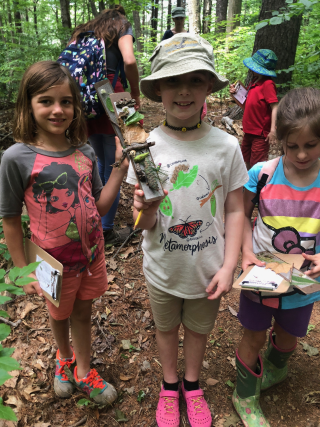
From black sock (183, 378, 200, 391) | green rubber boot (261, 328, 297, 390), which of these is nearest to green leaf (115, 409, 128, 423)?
black sock (183, 378, 200, 391)

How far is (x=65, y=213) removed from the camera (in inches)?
63.3

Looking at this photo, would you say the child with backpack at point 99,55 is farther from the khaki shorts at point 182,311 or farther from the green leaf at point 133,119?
the khaki shorts at point 182,311

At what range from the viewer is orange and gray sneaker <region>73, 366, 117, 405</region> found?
2.06 meters

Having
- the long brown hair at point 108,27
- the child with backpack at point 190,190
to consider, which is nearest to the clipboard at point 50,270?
the child with backpack at point 190,190

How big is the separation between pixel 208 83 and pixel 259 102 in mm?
3080

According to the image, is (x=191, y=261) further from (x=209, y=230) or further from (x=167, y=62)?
(x=167, y=62)

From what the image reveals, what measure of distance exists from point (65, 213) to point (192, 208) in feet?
2.38

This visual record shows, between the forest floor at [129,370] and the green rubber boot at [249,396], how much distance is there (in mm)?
128

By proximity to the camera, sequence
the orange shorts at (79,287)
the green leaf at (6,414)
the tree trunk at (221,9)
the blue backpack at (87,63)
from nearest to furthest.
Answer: the green leaf at (6,414)
the orange shorts at (79,287)
the blue backpack at (87,63)
the tree trunk at (221,9)

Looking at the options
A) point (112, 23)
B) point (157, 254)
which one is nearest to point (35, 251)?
point (157, 254)

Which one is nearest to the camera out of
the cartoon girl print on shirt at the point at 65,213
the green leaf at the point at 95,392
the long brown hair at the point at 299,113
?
the long brown hair at the point at 299,113

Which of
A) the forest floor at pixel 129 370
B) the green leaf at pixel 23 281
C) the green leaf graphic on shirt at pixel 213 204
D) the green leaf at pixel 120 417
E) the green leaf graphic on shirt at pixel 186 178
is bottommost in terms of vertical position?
the forest floor at pixel 129 370

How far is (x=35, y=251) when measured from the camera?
1.64m

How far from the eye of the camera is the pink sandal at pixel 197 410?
1917 millimetres
